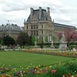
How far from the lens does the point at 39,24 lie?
101 m

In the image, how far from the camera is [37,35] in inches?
3979

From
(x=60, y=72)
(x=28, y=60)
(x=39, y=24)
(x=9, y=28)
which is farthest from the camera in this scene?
(x=9, y=28)

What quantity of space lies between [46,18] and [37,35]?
23.5ft

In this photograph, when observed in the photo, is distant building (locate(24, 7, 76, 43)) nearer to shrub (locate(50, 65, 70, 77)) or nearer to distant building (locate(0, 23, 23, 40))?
distant building (locate(0, 23, 23, 40))

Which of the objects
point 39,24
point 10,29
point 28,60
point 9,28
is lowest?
point 28,60

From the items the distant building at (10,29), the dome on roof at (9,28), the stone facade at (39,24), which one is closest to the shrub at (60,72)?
the stone facade at (39,24)

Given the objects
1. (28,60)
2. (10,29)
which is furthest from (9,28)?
(28,60)

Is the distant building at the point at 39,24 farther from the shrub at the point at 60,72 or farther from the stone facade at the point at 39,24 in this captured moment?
the shrub at the point at 60,72

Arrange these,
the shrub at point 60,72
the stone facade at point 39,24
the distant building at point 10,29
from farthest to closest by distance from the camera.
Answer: the distant building at point 10,29 < the stone facade at point 39,24 < the shrub at point 60,72

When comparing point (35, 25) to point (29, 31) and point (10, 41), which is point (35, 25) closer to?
point (29, 31)

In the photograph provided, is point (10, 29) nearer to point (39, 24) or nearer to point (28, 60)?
A: point (39, 24)

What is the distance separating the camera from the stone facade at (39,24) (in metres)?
99.4

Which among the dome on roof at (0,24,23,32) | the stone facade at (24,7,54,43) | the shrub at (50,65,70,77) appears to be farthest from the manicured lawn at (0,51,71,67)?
the dome on roof at (0,24,23,32)

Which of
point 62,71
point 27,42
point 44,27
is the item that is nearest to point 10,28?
point 44,27
